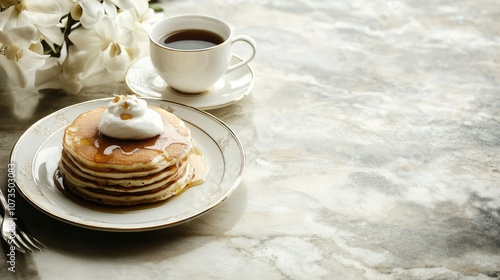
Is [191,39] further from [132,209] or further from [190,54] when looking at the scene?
[132,209]

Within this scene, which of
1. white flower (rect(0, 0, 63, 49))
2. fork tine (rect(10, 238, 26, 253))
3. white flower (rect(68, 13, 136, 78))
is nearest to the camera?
fork tine (rect(10, 238, 26, 253))

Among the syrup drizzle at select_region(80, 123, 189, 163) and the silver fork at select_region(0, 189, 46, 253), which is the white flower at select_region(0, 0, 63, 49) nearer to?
the syrup drizzle at select_region(80, 123, 189, 163)

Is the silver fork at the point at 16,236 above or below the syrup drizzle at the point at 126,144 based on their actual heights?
below

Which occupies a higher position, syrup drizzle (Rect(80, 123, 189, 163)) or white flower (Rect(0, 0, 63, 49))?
white flower (Rect(0, 0, 63, 49))

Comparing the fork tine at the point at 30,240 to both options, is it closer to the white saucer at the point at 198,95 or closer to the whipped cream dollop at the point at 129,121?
the whipped cream dollop at the point at 129,121

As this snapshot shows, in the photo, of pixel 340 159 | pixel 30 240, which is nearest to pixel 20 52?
pixel 30 240

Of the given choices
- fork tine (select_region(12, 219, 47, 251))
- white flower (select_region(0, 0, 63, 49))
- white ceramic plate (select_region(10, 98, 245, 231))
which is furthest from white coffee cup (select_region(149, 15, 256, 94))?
fork tine (select_region(12, 219, 47, 251))

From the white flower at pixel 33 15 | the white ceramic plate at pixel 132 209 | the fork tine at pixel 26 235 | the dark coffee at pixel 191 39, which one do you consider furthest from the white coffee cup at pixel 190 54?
the fork tine at pixel 26 235
